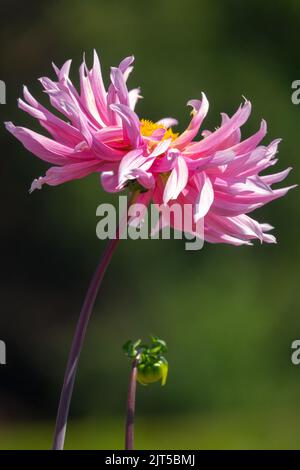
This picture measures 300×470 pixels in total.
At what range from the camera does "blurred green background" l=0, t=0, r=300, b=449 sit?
12.5 feet

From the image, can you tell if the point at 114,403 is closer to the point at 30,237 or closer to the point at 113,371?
the point at 113,371

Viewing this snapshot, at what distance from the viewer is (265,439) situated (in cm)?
353

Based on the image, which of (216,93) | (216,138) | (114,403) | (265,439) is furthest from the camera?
(216,93)

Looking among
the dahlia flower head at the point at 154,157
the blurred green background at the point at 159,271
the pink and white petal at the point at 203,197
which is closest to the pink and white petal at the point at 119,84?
the dahlia flower head at the point at 154,157

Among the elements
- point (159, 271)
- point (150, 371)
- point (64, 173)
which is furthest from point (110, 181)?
point (159, 271)

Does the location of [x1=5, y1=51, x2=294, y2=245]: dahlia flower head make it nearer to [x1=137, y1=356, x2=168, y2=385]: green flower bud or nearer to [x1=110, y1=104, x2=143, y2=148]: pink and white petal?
[x1=110, y1=104, x2=143, y2=148]: pink and white petal

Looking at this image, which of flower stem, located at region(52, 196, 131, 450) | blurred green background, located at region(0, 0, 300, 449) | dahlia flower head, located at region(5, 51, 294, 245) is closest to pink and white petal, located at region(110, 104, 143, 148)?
dahlia flower head, located at region(5, 51, 294, 245)

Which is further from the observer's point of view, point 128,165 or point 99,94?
point 99,94

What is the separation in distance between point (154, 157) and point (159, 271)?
3.09 meters

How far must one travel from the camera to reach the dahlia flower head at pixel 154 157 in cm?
78

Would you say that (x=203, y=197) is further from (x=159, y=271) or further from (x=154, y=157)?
(x=159, y=271)

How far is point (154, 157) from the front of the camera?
809mm

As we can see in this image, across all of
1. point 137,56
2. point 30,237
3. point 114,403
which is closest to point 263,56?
point 137,56
